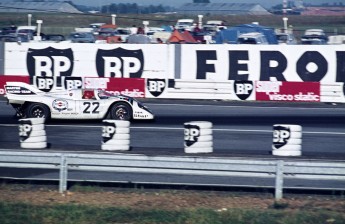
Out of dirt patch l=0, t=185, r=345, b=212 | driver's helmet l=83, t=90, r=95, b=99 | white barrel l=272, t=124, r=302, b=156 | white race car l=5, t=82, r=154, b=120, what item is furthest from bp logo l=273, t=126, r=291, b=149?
driver's helmet l=83, t=90, r=95, b=99

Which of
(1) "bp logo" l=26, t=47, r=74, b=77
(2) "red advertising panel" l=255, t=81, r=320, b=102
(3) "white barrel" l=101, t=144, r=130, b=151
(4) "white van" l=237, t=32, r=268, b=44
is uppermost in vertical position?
(4) "white van" l=237, t=32, r=268, b=44

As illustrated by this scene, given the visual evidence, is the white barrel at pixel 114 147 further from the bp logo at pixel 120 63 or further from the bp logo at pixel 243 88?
the bp logo at pixel 120 63

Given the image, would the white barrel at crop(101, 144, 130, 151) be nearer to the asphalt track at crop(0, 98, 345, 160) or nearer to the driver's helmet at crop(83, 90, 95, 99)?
the asphalt track at crop(0, 98, 345, 160)

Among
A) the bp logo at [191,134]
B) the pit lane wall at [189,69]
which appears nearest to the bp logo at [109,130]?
the bp logo at [191,134]

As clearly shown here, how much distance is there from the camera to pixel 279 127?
15062 millimetres

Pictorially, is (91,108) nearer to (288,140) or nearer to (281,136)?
(281,136)

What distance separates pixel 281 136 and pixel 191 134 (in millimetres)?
1955

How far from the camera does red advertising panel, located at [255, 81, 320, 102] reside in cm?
2603

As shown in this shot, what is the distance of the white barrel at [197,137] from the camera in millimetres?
14953

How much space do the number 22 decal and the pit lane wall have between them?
724cm

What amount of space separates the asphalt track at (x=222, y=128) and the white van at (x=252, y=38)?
49.0ft

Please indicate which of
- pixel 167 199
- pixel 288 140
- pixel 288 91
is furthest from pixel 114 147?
pixel 288 91

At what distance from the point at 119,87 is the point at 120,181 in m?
15.5

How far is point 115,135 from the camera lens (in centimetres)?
1530
